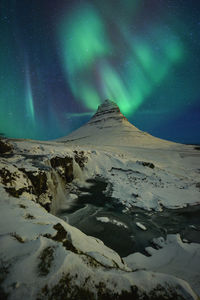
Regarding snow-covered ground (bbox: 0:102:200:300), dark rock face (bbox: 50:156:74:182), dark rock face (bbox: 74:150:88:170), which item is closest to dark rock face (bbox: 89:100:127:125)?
dark rock face (bbox: 74:150:88:170)

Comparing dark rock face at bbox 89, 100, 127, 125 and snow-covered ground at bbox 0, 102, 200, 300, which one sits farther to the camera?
dark rock face at bbox 89, 100, 127, 125

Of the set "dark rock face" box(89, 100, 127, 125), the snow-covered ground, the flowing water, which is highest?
"dark rock face" box(89, 100, 127, 125)

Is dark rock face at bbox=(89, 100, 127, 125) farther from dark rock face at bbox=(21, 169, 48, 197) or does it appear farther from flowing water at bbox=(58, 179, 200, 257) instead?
dark rock face at bbox=(21, 169, 48, 197)

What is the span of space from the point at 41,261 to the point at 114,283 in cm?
126

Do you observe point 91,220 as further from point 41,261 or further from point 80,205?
point 41,261

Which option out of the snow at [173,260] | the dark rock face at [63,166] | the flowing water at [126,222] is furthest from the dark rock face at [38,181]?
the snow at [173,260]

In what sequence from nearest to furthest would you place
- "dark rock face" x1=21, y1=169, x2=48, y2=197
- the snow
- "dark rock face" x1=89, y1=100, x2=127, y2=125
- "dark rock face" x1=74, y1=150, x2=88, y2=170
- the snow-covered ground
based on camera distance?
1. the snow-covered ground
2. the snow
3. "dark rock face" x1=21, y1=169, x2=48, y2=197
4. "dark rock face" x1=74, y1=150, x2=88, y2=170
5. "dark rock face" x1=89, y1=100, x2=127, y2=125

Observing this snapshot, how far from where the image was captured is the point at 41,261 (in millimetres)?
1952

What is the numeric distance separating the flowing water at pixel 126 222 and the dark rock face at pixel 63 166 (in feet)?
11.4

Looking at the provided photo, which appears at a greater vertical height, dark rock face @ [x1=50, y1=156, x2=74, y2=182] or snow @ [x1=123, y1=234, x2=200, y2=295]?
dark rock face @ [x1=50, y1=156, x2=74, y2=182]

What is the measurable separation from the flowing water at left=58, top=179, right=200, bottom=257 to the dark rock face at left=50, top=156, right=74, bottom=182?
3474 mm

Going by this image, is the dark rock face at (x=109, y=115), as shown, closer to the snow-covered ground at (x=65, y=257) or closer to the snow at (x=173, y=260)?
the snow-covered ground at (x=65, y=257)

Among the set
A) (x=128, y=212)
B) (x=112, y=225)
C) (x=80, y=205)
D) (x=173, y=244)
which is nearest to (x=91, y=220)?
(x=112, y=225)

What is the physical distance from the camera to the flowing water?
18.9 feet
